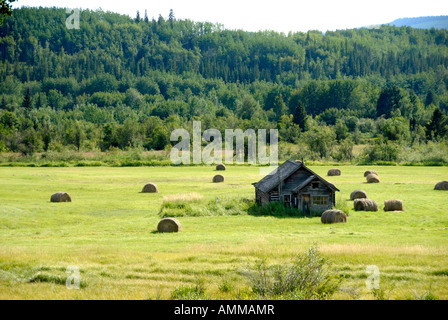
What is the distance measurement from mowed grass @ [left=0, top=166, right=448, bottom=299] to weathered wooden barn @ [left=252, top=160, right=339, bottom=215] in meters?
2.64

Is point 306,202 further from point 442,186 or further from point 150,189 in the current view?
point 442,186

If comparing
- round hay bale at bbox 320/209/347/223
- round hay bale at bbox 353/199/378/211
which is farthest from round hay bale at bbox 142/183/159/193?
round hay bale at bbox 320/209/347/223

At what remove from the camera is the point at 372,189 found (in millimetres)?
49844

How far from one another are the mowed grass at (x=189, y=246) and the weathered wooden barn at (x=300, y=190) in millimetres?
2637

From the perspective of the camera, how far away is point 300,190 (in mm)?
37438

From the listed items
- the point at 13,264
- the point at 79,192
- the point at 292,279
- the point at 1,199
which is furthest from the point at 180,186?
the point at 292,279

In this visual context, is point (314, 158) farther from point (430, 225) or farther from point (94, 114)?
point (94, 114)

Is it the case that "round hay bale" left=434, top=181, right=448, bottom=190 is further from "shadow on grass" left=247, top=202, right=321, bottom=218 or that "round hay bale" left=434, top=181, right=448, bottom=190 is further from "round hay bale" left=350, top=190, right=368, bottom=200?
"shadow on grass" left=247, top=202, right=321, bottom=218

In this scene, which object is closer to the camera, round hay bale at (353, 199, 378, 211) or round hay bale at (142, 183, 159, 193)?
round hay bale at (353, 199, 378, 211)

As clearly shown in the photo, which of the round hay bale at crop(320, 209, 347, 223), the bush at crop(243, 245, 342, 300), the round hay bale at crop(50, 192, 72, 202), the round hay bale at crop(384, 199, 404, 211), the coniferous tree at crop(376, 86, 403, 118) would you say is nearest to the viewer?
the bush at crop(243, 245, 342, 300)

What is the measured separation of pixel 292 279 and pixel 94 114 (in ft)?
612

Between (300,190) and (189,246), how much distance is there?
16947 mm

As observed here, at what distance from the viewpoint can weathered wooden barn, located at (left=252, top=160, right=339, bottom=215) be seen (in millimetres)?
37062

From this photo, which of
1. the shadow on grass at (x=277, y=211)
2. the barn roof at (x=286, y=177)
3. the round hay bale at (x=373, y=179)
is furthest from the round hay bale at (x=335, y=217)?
the round hay bale at (x=373, y=179)
